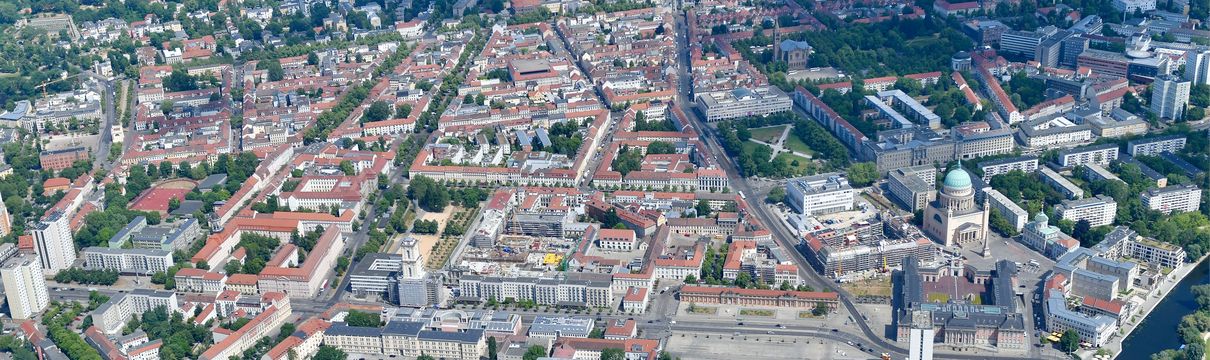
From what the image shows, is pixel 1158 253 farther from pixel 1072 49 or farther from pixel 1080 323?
pixel 1072 49

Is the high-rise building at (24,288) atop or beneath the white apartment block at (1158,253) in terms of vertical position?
atop

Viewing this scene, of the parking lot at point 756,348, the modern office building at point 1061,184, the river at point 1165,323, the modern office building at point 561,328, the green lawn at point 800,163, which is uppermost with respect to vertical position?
the modern office building at point 561,328

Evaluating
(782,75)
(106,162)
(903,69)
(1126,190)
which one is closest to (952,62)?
(903,69)

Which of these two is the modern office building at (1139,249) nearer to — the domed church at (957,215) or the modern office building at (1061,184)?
the domed church at (957,215)

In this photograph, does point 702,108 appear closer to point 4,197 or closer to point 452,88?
point 452,88

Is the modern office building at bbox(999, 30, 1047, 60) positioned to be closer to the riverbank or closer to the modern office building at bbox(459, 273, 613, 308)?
the riverbank

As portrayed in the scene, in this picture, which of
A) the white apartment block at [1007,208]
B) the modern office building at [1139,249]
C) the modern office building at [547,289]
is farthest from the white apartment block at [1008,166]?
the modern office building at [547,289]

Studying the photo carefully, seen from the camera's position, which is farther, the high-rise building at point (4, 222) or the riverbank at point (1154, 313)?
the high-rise building at point (4, 222)

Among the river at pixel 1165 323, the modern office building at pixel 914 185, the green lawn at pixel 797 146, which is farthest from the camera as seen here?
the green lawn at pixel 797 146
